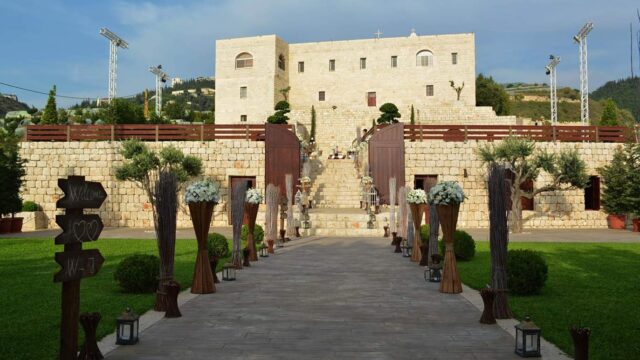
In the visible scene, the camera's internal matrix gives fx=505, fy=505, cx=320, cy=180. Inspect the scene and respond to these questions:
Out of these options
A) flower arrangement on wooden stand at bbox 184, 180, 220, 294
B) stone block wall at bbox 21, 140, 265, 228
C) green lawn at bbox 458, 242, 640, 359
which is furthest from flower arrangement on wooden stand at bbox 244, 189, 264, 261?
stone block wall at bbox 21, 140, 265, 228

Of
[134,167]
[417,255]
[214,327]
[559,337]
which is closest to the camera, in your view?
[559,337]

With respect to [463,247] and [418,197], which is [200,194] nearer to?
[418,197]

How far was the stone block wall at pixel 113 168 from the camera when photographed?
80.4 ft

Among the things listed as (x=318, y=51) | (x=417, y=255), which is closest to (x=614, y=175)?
(x=417, y=255)

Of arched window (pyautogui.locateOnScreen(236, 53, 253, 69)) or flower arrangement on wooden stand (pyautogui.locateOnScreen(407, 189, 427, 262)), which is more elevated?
arched window (pyautogui.locateOnScreen(236, 53, 253, 69))

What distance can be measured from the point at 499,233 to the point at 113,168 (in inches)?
846

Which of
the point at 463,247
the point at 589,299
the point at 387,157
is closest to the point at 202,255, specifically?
the point at 589,299

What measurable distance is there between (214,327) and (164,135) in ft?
68.0

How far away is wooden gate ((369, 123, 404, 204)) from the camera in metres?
24.5

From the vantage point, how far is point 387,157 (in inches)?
969

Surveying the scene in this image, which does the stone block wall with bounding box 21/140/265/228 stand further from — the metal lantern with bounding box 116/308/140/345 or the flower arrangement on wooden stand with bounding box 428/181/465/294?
the metal lantern with bounding box 116/308/140/345

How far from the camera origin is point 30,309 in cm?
721

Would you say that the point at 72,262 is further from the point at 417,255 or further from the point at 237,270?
the point at 417,255

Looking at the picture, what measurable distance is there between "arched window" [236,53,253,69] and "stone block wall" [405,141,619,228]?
31.1m
